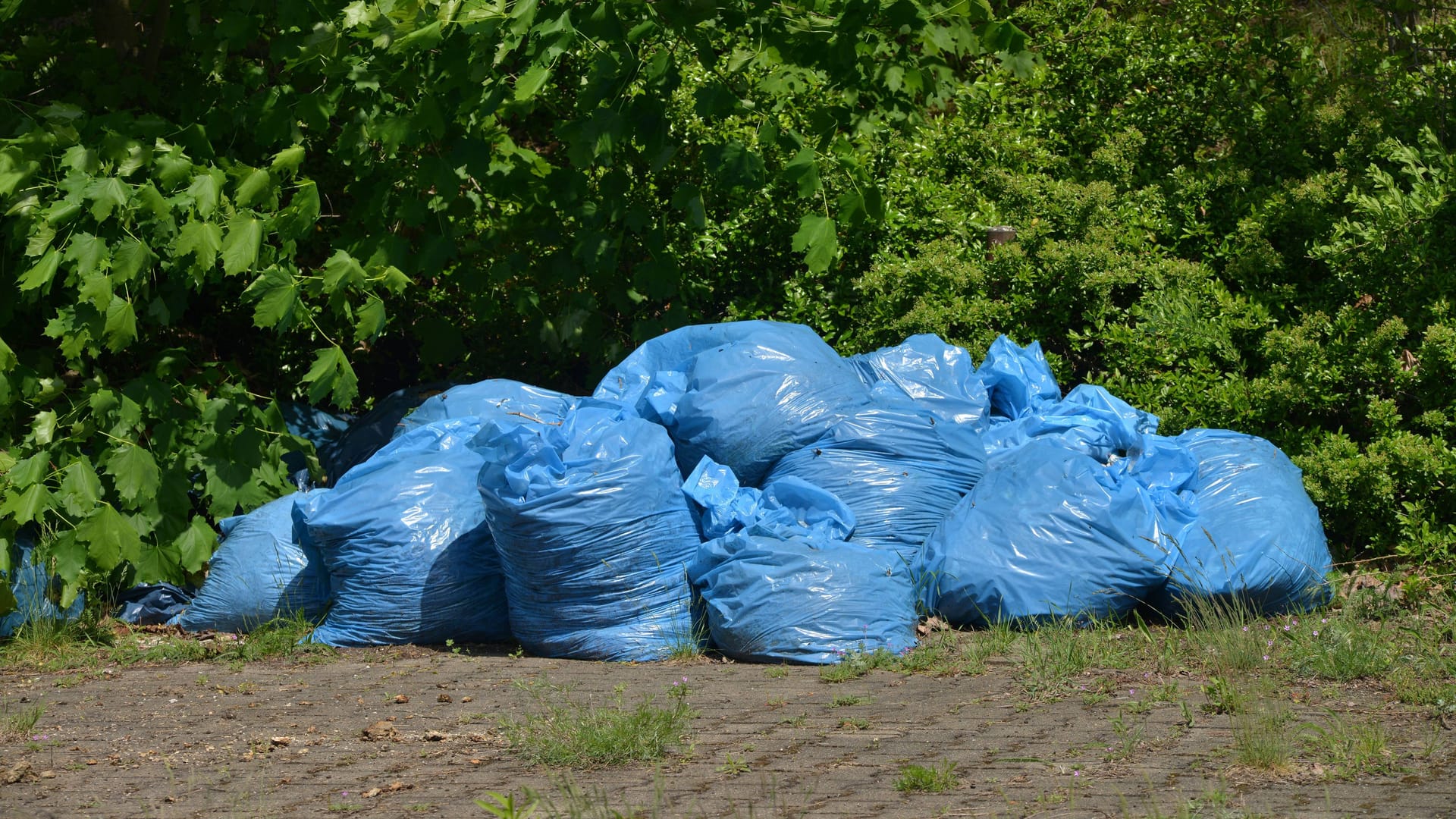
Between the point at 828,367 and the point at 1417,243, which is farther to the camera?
the point at 1417,243

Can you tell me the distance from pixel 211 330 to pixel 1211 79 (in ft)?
16.3

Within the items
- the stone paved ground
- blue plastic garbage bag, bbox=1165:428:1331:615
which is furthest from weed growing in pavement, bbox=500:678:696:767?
blue plastic garbage bag, bbox=1165:428:1331:615

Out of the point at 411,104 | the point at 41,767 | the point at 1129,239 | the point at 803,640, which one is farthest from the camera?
the point at 1129,239

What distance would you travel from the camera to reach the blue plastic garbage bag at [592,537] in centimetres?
409

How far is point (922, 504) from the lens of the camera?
445 cm

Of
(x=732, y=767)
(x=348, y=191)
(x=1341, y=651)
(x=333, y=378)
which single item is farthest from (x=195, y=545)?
(x=1341, y=651)

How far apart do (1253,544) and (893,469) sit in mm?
1170

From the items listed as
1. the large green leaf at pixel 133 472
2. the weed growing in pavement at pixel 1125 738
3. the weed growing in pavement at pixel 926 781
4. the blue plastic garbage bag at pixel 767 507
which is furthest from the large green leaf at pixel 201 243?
the weed growing in pavement at pixel 1125 738

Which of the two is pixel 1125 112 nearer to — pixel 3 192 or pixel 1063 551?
pixel 1063 551

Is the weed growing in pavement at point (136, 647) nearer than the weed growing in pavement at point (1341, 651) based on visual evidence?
No

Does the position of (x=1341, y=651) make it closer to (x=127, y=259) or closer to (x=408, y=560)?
(x=408, y=560)

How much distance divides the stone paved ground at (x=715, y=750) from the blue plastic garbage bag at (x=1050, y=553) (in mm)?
381

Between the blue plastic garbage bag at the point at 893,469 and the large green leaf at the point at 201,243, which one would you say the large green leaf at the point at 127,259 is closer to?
the large green leaf at the point at 201,243

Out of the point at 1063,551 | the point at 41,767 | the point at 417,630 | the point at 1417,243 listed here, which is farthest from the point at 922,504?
the point at 41,767
